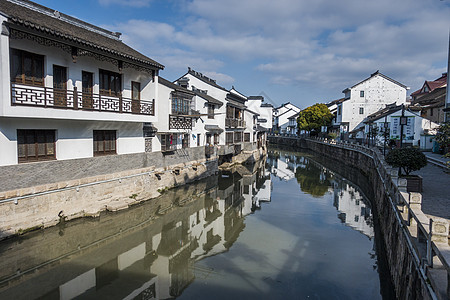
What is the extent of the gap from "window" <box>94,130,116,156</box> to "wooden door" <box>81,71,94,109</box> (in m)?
2.00

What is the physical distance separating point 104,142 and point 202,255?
8764mm

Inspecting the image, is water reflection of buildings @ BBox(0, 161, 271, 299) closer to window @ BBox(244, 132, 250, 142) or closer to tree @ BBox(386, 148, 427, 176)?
tree @ BBox(386, 148, 427, 176)

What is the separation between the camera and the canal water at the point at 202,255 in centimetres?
931

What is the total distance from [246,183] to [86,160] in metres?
16.0

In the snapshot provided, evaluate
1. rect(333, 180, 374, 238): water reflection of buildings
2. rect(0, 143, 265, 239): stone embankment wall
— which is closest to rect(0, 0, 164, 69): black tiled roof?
rect(0, 143, 265, 239): stone embankment wall

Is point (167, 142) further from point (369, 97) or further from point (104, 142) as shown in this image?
point (369, 97)

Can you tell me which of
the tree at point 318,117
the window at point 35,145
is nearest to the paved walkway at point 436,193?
the window at point 35,145

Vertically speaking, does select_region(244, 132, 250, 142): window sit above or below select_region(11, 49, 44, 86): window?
below

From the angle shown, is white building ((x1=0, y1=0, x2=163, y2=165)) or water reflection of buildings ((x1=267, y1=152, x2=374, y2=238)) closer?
white building ((x1=0, y1=0, x2=163, y2=165))

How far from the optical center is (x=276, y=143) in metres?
87.6

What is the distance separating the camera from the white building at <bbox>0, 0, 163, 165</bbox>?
1152 cm

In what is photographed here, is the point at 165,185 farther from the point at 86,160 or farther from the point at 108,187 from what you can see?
the point at 86,160

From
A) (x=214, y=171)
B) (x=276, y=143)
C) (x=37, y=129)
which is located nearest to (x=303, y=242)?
(x=37, y=129)

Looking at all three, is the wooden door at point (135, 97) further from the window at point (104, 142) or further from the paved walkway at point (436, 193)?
the paved walkway at point (436, 193)
